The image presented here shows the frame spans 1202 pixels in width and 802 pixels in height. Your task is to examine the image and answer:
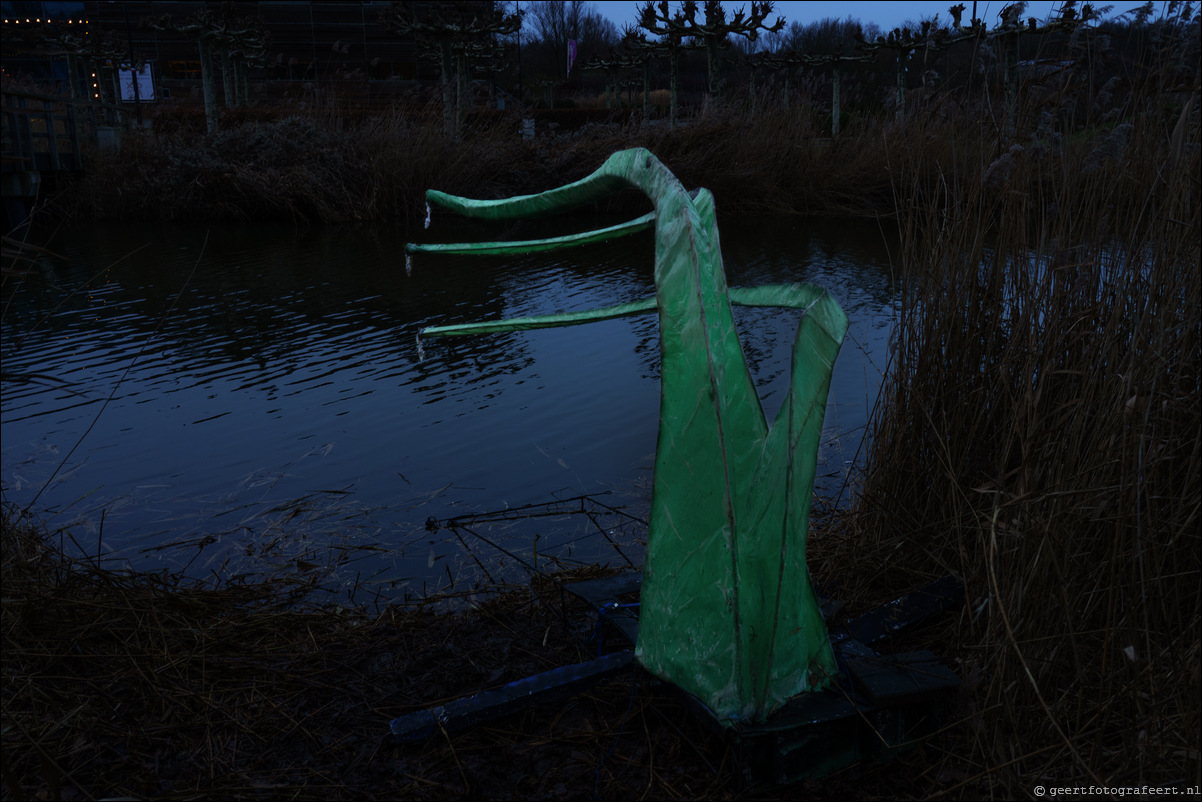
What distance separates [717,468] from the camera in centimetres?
151

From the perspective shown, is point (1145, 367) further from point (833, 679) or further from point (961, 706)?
point (833, 679)

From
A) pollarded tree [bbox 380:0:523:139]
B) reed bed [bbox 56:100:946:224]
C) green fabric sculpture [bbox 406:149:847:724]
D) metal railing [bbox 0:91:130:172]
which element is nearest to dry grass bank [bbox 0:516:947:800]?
green fabric sculpture [bbox 406:149:847:724]

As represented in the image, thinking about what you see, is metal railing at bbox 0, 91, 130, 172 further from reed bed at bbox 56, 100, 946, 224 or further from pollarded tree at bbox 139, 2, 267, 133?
pollarded tree at bbox 139, 2, 267, 133

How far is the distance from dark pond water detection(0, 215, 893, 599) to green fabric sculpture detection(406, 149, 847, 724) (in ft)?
1.28

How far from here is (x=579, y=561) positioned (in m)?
2.95

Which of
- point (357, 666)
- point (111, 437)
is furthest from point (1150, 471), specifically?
point (111, 437)

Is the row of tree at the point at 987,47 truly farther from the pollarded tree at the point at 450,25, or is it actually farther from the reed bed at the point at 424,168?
the pollarded tree at the point at 450,25

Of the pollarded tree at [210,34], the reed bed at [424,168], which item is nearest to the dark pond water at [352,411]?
the reed bed at [424,168]

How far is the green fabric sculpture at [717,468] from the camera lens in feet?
4.87

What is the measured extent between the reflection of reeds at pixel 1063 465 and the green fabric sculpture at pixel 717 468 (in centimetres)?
36

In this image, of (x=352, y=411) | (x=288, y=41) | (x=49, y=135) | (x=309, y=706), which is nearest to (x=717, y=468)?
(x=309, y=706)

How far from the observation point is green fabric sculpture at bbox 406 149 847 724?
1.49 metres

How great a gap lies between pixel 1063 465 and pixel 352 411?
11.8 feet

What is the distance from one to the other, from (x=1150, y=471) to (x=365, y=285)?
714cm
